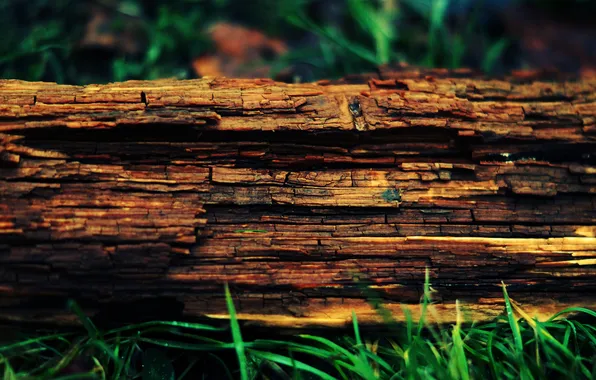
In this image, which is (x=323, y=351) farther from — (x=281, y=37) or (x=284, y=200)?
(x=281, y=37)

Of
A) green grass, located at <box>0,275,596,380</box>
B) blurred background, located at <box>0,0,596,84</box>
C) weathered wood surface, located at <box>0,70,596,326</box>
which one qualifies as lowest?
green grass, located at <box>0,275,596,380</box>

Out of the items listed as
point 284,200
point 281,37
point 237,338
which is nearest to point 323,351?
point 237,338

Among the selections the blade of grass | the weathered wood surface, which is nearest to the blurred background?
the weathered wood surface

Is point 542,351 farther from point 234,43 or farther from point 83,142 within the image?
point 234,43

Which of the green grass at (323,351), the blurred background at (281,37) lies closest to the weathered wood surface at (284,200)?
the green grass at (323,351)

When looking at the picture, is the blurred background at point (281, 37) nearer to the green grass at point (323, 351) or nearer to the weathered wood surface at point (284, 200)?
the weathered wood surface at point (284, 200)

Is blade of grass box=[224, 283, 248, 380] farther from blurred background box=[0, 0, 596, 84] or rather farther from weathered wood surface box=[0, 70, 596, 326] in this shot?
blurred background box=[0, 0, 596, 84]
